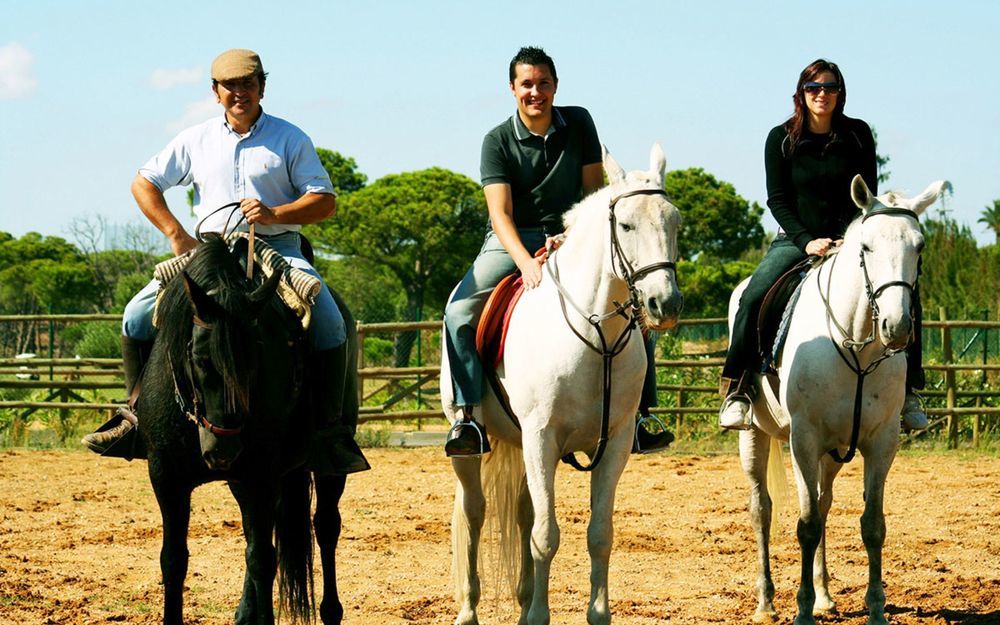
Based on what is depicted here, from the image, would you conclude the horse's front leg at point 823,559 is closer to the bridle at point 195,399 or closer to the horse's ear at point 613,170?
the horse's ear at point 613,170

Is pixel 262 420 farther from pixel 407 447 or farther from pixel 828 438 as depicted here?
pixel 407 447

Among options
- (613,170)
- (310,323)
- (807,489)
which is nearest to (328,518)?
(310,323)

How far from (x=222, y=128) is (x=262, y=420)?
1.54 meters

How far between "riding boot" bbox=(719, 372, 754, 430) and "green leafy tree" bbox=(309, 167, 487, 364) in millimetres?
45113

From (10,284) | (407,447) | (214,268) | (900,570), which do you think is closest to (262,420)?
(214,268)

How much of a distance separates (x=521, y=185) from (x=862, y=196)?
1679 mm

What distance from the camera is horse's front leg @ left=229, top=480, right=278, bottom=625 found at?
16.6 ft

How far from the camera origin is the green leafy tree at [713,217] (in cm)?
6619

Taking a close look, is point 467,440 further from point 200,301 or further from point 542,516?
point 200,301

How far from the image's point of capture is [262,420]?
5074 millimetres

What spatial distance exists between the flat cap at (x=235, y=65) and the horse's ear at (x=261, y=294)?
1211 millimetres

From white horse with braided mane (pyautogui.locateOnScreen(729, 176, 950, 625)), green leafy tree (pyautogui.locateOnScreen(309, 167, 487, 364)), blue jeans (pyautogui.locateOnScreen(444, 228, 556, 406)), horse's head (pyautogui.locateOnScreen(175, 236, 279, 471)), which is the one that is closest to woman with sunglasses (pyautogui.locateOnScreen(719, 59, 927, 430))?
white horse with braided mane (pyautogui.locateOnScreen(729, 176, 950, 625))

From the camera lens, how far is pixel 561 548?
862 cm

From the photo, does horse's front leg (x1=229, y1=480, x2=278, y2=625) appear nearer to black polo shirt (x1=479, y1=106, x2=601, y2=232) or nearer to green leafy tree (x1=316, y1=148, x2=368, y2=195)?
black polo shirt (x1=479, y1=106, x2=601, y2=232)
